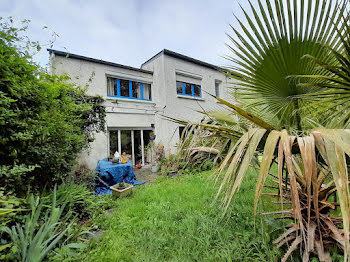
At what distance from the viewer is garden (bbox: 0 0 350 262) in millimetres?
1002

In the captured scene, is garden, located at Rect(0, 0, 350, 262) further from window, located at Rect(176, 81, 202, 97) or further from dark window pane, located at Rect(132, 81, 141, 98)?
window, located at Rect(176, 81, 202, 97)

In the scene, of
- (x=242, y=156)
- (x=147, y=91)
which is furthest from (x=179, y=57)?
(x=242, y=156)

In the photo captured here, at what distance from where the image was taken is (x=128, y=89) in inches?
332

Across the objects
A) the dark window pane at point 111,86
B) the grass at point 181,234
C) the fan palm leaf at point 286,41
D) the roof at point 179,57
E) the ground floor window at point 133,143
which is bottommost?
the grass at point 181,234

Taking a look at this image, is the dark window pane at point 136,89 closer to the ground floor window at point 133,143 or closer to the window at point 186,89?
the ground floor window at point 133,143

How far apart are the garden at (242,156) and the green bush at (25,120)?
0.02 meters

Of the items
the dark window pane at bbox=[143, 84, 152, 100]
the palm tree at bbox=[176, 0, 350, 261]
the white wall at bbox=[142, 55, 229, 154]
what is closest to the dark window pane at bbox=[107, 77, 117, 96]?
the dark window pane at bbox=[143, 84, 152, 100]

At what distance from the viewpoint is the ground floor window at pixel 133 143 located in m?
7.82

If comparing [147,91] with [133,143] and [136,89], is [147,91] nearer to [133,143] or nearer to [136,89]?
[136,89]

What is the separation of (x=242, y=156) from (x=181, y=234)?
184 centimetres

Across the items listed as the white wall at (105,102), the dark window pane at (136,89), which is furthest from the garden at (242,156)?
the dark window pane at (136,89)

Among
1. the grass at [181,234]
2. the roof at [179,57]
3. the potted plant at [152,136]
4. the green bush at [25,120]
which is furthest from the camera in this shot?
the roof at [179,57]

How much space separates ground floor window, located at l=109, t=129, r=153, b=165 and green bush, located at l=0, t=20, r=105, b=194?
14.1 feet

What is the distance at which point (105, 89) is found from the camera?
758 centimetres
